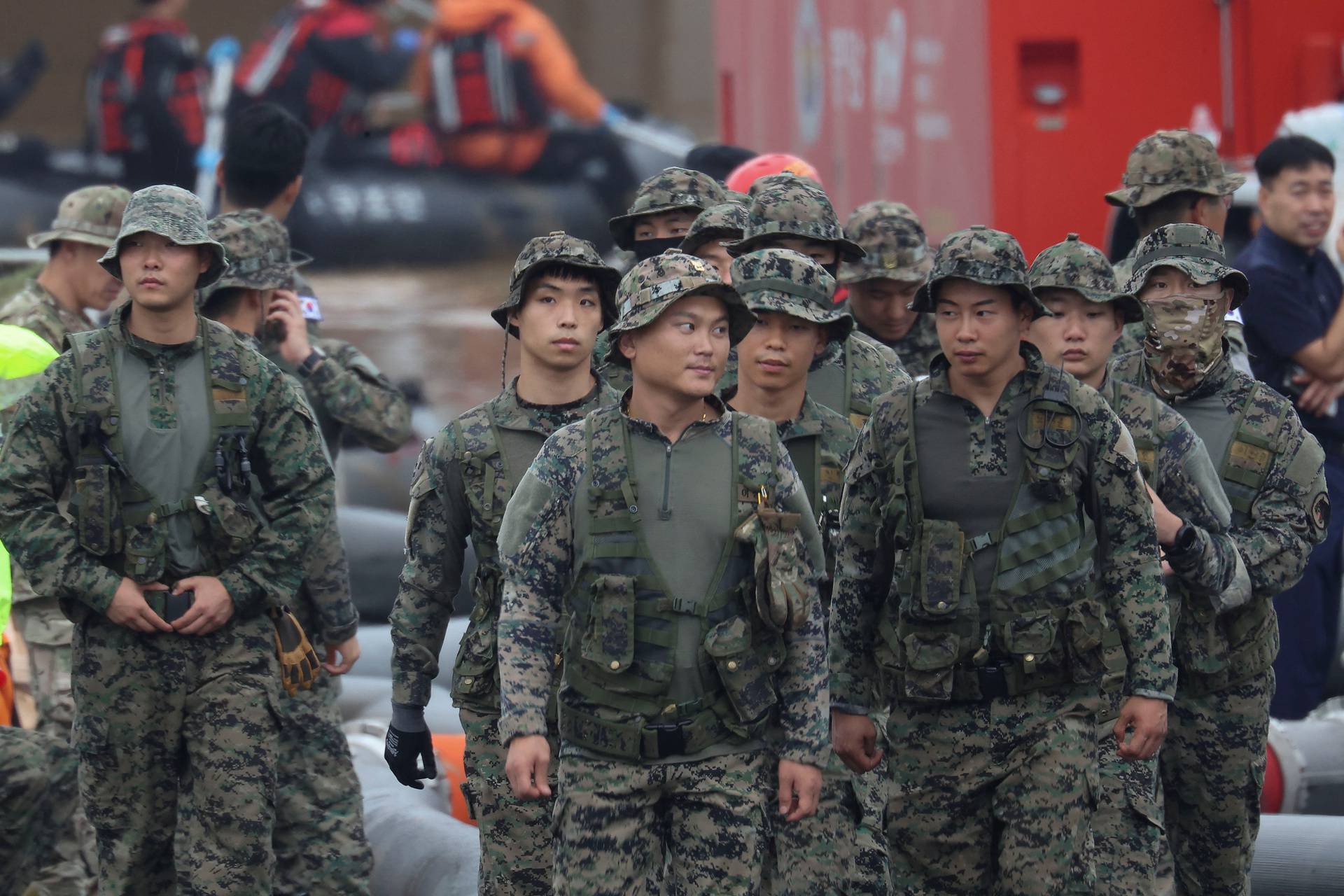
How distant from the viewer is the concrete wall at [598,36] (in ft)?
51.5

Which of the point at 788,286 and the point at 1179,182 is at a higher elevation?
the point at 1179,182

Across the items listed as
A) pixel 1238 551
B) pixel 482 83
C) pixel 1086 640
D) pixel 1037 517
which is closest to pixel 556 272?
A: pixel 1037 517

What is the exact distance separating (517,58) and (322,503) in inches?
449

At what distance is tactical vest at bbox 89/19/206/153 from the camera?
15.6 m

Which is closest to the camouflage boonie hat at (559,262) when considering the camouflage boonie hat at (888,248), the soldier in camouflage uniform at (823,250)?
the soldier in camouflage uniform at (823,250)

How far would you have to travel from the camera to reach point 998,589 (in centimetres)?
473

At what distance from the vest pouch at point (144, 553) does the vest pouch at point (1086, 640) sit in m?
2.44

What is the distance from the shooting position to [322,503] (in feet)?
18.7

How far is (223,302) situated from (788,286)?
82.9 inches

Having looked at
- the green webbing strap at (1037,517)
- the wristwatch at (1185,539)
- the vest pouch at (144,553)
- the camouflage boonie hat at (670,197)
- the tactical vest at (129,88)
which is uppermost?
the tactical vest at (129,88)

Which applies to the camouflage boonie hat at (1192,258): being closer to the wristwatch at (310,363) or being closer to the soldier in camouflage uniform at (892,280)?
the soldier in camouflage uniform at (892,280)

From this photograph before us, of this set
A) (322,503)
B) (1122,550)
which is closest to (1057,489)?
(1122,550)

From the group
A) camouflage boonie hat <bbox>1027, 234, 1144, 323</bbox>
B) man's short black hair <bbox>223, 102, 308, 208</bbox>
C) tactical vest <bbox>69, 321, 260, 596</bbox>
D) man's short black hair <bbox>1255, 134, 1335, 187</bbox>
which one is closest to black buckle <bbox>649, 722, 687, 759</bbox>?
tactical vest <bbox>69, 321, 260, 596</bbox>

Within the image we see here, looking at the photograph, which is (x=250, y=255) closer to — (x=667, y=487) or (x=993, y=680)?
(x=667, y=487)
